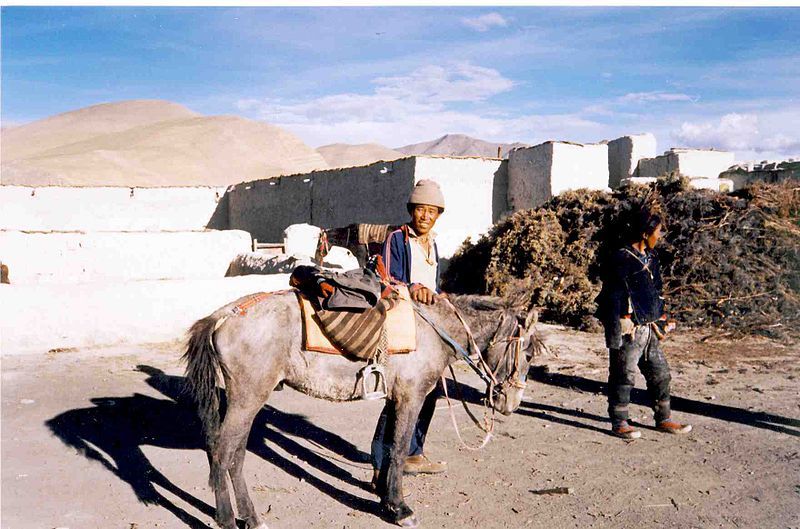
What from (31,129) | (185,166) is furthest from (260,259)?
(31,129)

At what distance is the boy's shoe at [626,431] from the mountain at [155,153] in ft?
140

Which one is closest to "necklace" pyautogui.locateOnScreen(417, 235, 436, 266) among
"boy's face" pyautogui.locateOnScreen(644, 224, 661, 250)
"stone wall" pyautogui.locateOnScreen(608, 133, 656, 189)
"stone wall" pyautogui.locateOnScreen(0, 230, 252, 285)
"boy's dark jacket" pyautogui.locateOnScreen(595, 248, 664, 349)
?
"boy's dark jacket" pyautogui.locateOnScreen(595, 248, 664, 349)

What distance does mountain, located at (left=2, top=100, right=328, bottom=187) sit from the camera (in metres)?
48.6

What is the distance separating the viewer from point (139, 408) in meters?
6.21

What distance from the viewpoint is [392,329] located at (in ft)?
12.7

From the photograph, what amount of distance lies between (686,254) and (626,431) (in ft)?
21.0

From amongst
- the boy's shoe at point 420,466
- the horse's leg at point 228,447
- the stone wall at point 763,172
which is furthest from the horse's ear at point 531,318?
the stone wall at point 763,172

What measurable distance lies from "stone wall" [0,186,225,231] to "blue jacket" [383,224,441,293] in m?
20.4

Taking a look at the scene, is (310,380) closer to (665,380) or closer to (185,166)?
(665,380)

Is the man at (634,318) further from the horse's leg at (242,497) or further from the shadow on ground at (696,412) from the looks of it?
the horse's leg at (242,497)

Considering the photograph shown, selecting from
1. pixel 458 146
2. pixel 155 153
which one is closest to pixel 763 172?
pixel 155 153

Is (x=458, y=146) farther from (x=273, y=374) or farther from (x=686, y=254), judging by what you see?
(x=273, y=374)

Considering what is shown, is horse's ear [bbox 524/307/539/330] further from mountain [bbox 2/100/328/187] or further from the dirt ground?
mountain [bbox 2/100/328/187]

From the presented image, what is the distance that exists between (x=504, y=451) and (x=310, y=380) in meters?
2.20
